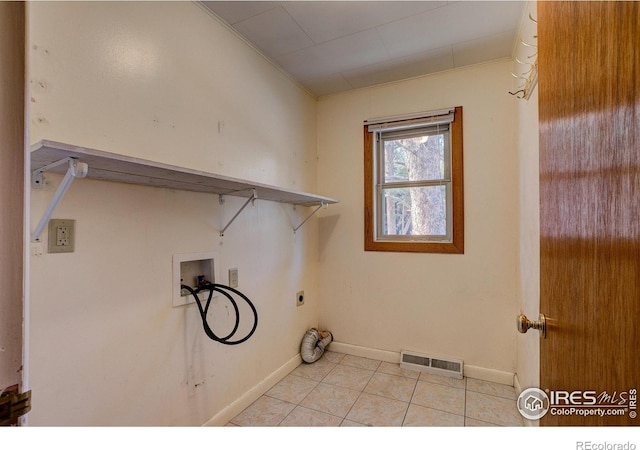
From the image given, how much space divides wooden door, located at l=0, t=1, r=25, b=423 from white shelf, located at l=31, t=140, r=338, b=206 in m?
0.37

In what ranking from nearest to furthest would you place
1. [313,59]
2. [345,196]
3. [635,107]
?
[635,107] → [313,59] → [345,196]

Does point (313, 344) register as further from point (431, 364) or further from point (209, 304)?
point (209, 304)

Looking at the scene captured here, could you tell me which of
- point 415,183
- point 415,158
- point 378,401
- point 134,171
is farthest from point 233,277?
point 415,158

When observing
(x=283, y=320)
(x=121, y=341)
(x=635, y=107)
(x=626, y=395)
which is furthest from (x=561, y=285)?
(x=283, y=320)

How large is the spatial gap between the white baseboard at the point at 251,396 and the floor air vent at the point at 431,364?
911 mm

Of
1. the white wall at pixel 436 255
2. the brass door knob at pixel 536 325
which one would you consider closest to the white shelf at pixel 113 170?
the brass door knob at pixel 536 325

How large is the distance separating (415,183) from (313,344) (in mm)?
1680

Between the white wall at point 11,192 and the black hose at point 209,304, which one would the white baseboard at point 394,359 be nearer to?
the black hose at point 209,304

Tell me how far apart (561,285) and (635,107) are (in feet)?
1.47

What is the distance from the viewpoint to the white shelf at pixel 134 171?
86 cm

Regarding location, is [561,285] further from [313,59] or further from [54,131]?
[313,59]

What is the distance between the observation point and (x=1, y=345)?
0.47 meters

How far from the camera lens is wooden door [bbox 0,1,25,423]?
471 millimetres

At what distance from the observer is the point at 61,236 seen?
1089mm
